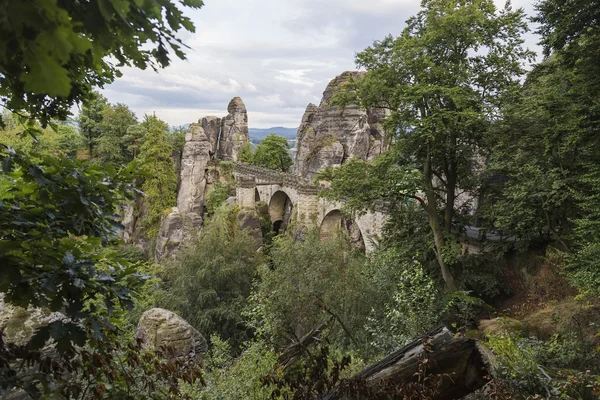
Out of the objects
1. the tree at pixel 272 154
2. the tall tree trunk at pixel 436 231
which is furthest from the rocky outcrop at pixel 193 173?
the tall tree trunk at pixel 436 231

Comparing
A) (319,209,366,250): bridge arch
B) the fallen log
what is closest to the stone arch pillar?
(319,209,366,250): bridge arch

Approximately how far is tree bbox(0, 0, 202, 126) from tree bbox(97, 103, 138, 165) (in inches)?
1165

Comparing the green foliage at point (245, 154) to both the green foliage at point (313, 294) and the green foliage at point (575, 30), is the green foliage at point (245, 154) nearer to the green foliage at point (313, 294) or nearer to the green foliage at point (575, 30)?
the green foliage at point (313, 294)

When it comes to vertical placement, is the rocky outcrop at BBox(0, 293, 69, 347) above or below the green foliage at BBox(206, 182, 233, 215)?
below

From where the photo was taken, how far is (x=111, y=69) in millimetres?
3215

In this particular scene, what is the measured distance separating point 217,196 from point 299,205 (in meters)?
9.38

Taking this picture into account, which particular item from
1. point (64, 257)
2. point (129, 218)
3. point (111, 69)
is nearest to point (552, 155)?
point (111, 69)

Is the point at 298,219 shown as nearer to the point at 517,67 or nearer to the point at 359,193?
the point at 359,193

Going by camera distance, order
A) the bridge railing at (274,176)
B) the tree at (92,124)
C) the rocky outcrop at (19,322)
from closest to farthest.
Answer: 1. the rocky outcrop at (19,322)
2. the bridge railing at (274,176)
3. the tree at (92,124)

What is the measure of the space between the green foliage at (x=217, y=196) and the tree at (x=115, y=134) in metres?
6.68

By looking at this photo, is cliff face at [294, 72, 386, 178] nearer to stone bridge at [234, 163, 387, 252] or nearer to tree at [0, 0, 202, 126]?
stone bridge at [234, 163, 387, 252]

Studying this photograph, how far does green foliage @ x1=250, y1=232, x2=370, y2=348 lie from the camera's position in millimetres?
10359

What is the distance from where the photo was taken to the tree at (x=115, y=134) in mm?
29141

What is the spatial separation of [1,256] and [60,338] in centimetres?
49
